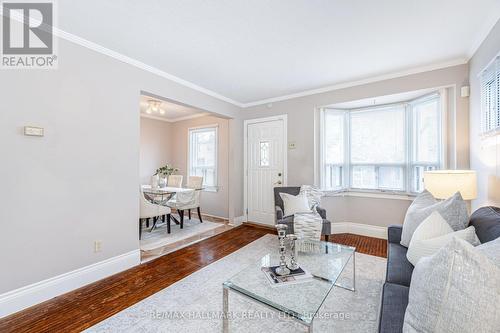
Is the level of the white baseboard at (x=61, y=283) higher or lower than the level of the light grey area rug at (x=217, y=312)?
higher

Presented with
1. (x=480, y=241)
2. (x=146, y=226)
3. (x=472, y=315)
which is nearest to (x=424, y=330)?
(x=472, y=315)

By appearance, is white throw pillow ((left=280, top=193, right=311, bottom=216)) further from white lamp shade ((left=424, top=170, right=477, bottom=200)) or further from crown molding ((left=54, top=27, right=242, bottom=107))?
crown molding ((left=54, top=27, right=242, bottom=107))

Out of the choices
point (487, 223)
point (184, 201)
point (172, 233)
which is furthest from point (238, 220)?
point (487, 223)

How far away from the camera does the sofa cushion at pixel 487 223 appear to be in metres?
1.38

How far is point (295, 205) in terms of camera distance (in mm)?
3354

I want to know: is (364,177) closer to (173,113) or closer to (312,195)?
(312,195)

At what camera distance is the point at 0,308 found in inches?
72.7

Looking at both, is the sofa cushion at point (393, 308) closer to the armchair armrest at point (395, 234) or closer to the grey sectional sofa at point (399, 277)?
the grey sectional sofa at point (399, 277)

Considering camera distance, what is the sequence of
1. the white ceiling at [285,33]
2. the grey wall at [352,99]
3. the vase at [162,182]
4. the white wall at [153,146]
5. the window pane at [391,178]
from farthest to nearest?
the white wall at [153,146]
the vase at [162,182]
the window pane at [391,178]
the grey wall at [352,99]
the white ceiling at [285,33]

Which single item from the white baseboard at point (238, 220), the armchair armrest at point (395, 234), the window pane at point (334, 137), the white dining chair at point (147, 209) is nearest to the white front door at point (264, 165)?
the white baseboard at point (238, 220)

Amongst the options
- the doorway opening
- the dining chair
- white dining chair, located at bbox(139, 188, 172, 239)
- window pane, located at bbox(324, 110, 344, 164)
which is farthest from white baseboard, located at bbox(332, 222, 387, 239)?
the dining chair

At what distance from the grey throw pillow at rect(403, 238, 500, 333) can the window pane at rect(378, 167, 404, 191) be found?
10.7 ft

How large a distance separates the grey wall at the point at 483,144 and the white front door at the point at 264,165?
8.57 feet

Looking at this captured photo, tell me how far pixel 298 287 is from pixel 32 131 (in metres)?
2.67
